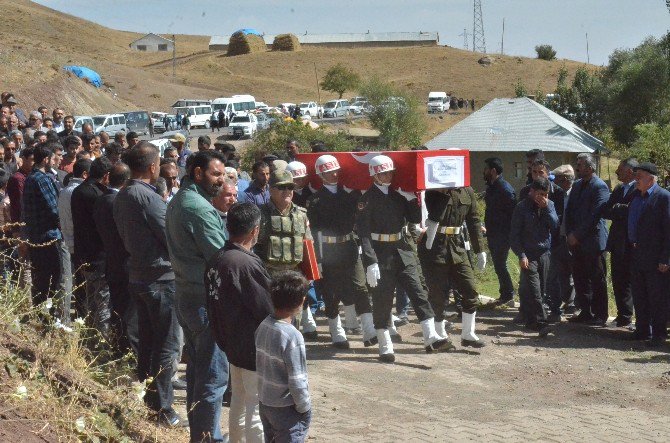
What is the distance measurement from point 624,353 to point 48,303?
6545 millimetres

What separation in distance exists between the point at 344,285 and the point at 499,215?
10.1ft

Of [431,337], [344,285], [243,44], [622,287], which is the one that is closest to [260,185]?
[344,285]

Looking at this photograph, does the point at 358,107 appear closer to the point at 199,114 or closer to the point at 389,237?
the point at 199,114

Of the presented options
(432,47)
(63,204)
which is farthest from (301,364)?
(432,47)

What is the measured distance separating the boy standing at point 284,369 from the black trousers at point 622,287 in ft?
24.4

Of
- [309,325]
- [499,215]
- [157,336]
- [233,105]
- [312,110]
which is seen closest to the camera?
[157,336]

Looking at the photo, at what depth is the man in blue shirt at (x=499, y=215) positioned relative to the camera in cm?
1289

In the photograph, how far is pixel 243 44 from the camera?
390 ft

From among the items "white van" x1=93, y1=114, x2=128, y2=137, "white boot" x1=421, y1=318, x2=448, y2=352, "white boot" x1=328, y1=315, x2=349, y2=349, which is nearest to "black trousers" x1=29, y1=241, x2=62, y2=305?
"white boot" x1=328, y1=315, x2=349, y2=349

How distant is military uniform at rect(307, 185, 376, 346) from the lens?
10.9 metres

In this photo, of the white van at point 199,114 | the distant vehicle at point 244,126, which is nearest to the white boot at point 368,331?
the distant vehicle at point 244,126

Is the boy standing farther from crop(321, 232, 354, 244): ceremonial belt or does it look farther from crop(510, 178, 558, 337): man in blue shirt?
crop(510, 178, 558, 337): man in blue shirt

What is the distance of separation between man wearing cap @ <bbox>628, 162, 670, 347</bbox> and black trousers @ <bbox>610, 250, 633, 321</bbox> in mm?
833

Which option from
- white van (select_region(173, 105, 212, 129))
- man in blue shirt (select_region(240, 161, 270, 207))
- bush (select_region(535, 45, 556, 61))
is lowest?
man in blue shirt (select_region(240, 161, 270, 207))
